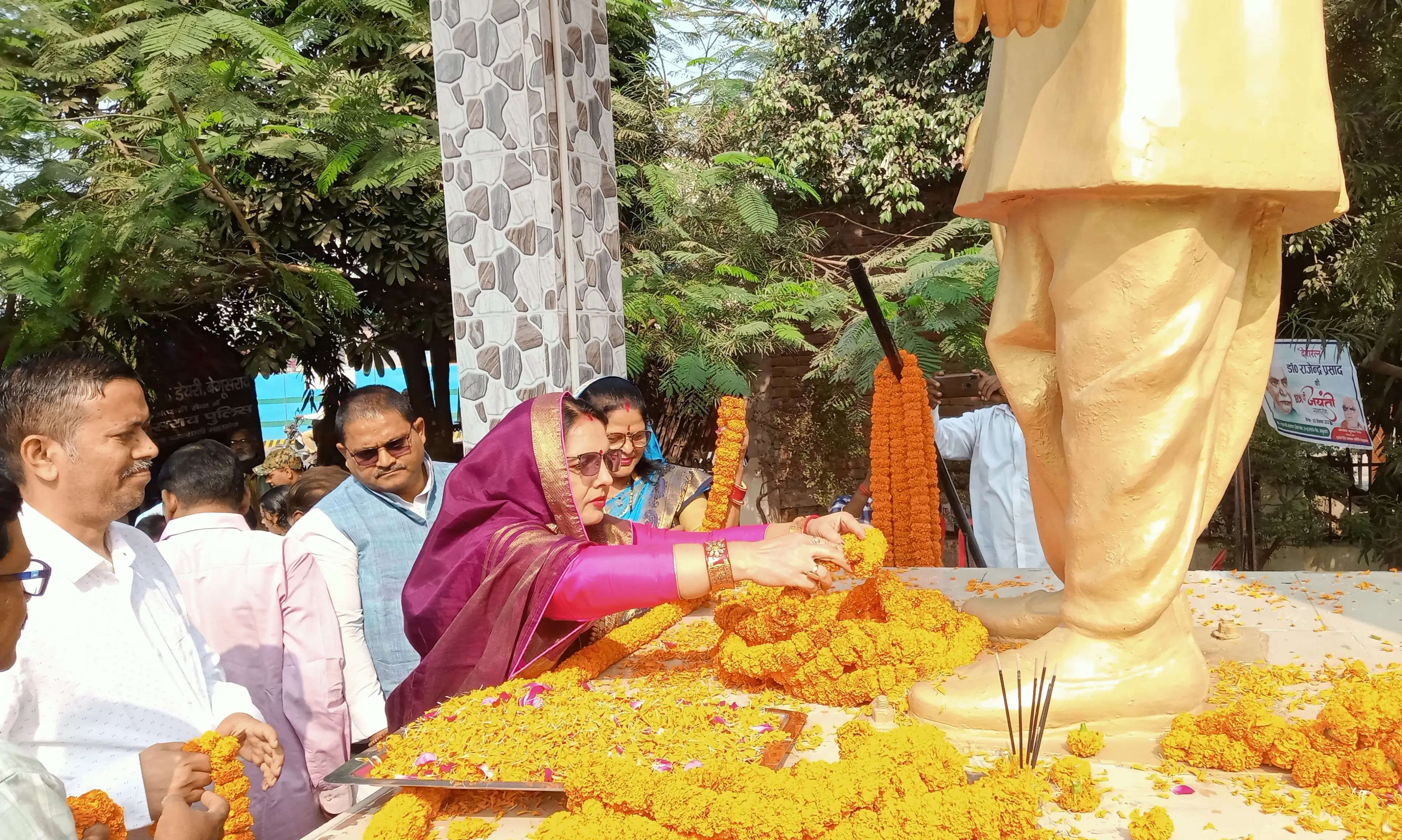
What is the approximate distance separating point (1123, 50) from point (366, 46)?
6462 mm

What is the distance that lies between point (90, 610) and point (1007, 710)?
1902 millimetres

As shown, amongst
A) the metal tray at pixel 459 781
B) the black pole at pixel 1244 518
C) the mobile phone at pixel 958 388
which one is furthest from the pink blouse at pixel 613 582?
the mobile phone at pixel 958 388

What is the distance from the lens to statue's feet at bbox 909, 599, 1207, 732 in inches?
69.7

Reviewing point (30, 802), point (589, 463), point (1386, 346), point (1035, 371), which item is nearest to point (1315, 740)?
point (1035, 371)

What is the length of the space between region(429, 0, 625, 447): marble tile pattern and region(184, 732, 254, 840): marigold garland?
229cm

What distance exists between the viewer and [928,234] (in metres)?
9.02

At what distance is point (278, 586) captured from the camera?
2844 mm

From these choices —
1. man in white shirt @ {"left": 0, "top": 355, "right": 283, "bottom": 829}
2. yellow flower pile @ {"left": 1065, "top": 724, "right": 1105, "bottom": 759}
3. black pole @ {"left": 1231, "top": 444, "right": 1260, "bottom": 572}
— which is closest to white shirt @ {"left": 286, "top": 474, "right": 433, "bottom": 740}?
man in white shirt @ {"left": 0, "top": 355, "right": 283, "bottom": 829}

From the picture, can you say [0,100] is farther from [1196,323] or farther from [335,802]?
[1196,323]

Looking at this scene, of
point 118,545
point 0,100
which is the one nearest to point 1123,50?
point 118,545

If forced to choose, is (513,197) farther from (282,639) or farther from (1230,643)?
(1230,643)

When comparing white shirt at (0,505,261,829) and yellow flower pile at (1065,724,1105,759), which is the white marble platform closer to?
yellow flower pile at (1065,724,1105,759)

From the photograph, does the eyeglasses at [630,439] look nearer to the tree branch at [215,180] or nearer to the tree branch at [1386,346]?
the tree branch at [215,180]

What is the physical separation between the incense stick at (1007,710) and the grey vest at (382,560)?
1.99 meters
